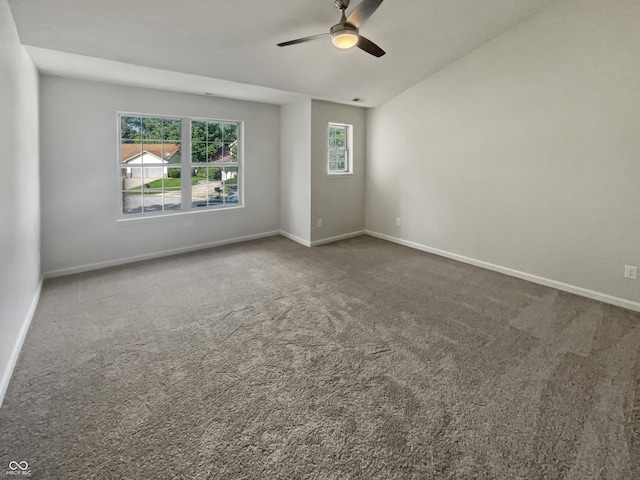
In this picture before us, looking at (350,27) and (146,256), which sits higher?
(350,27)

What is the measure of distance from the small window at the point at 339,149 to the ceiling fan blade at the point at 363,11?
2998 millimetres

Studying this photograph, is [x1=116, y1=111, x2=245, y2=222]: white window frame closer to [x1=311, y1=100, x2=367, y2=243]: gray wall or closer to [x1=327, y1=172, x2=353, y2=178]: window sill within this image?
[x1=311, y1=100, x2=367, y2=243]: gray wall

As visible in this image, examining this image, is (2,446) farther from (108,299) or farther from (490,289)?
(490,289)

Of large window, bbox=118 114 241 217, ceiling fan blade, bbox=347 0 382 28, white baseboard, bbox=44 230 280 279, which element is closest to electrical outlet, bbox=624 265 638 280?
ceiling fan blade, bbox=347 0 382 28

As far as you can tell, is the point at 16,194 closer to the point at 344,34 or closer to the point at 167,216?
the point at 167,216

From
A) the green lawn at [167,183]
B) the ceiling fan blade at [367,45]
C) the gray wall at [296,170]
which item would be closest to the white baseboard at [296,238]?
the gray wall at [296,170]

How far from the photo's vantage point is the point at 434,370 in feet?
7.57

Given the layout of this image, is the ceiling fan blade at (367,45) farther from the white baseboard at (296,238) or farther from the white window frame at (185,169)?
the white baseboard at (296,238)

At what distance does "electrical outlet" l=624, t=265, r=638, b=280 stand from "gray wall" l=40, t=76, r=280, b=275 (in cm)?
537

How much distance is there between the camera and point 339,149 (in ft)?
19.5

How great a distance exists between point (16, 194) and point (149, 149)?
2362 millimetres

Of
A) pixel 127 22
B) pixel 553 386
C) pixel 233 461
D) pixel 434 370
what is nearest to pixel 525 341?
pixel 553 386

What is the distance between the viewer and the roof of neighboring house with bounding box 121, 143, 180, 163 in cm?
454

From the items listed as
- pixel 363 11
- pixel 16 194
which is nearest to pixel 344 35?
pixel 363 11
